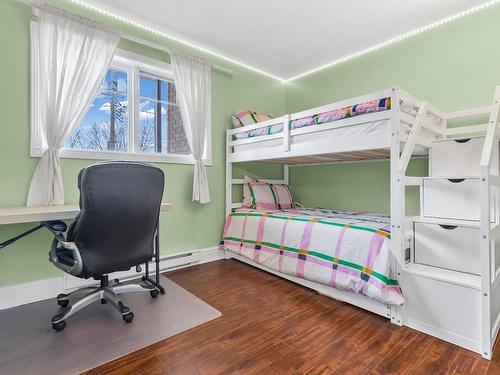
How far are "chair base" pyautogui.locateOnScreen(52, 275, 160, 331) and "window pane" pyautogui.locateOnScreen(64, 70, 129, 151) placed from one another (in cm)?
121

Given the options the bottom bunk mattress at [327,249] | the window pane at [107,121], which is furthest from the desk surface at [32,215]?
the bottom bunk mattress at [327,249]

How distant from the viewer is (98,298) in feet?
5.82

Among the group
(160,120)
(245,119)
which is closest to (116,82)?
(160,120)

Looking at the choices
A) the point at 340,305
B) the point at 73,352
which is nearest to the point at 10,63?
the point at 73,352

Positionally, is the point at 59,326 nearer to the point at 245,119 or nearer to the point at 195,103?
the point at 195,103

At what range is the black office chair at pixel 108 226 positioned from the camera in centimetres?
149

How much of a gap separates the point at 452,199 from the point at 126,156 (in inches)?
104

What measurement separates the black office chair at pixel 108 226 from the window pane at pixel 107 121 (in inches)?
38.9

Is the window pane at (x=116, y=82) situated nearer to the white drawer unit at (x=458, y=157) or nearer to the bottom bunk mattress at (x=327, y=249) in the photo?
the bottom bunk mattress at (x=327, y=249)

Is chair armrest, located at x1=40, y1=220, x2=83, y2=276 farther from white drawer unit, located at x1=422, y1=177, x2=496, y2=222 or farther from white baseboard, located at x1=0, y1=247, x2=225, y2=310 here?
white drawer unit, located at x1=422, y1=177, x2=496, y2=222

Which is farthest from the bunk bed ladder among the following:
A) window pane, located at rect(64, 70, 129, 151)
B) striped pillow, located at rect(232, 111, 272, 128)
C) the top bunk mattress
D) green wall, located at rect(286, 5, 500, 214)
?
window pane, located at rect(64, 70, 129, 151)

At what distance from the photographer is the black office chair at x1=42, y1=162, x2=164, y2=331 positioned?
1.49 metres

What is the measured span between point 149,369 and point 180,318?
1.54 ft

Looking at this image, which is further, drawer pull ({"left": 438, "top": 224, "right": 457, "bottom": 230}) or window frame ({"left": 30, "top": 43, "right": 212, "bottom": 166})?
window frame ({"left": 30, "top": 43, "right": 212, "bottom": 166})
